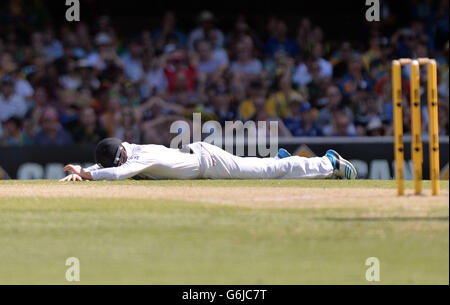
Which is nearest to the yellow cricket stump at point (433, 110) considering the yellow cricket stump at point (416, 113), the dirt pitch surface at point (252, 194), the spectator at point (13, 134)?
the yellow cricket stump at point (416, 113)

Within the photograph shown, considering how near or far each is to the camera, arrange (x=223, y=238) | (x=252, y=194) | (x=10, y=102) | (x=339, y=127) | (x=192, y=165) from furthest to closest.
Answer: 1. (x=10, y=102)
2. (x=339, y=127)
3. (x=192, y=165)
4. (x=252, y=194)
5. (x=223, y=238)

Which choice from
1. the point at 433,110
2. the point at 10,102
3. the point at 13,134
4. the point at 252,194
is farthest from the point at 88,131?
the point at 433,110

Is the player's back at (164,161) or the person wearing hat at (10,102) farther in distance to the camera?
the person wearing hat at (10,102)

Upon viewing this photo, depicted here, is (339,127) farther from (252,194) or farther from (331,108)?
(252,194)

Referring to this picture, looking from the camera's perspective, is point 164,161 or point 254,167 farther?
point 254,167

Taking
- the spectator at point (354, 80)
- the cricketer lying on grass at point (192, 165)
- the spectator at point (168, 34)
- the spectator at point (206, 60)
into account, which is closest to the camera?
the cricketer lying on grass at point (192, 165)

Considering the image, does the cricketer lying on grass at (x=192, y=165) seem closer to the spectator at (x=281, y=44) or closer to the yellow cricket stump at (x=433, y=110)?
the yellow cricket stump at (x=433, y=110)

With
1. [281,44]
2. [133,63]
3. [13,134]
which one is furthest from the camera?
[281,44]
